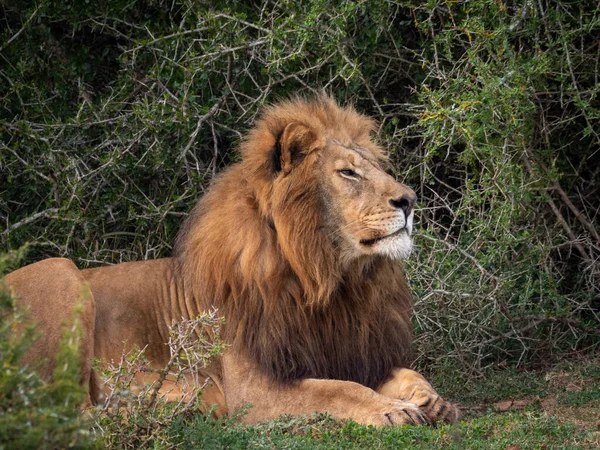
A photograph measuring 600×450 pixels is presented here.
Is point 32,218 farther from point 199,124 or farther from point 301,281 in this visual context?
point 301,281

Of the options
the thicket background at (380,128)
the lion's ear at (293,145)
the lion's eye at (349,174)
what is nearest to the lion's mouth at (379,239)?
the lion's eye at (349,174)

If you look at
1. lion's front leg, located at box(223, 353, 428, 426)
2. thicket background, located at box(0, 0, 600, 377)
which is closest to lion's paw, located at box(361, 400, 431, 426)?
lion's front leg, located at box(223, 353, 428, 426)

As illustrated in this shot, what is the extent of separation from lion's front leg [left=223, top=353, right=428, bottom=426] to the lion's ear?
3.34ft

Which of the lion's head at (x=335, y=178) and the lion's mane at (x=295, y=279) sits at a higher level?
the lion's head at (x=335, y=178)

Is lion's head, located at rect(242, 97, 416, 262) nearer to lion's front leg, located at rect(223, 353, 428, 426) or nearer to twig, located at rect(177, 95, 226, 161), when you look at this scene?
lion's front leg, located at rect(223, 353, 428, 426)

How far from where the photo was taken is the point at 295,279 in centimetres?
498

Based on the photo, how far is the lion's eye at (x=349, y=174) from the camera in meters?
4.93

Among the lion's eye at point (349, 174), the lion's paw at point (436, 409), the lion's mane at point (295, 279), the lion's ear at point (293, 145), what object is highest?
the lion's ear at point (293, 145)

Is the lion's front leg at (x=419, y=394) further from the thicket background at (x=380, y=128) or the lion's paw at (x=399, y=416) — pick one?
the thicket background at (x=380, y=128)

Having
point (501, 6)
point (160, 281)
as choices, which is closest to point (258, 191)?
point (160, 281)

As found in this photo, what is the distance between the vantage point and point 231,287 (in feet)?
16.8

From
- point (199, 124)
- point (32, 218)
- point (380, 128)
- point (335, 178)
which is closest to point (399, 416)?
point (335, 178)

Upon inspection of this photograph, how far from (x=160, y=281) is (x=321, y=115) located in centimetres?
138

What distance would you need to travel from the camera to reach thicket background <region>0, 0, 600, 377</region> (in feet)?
20.6
